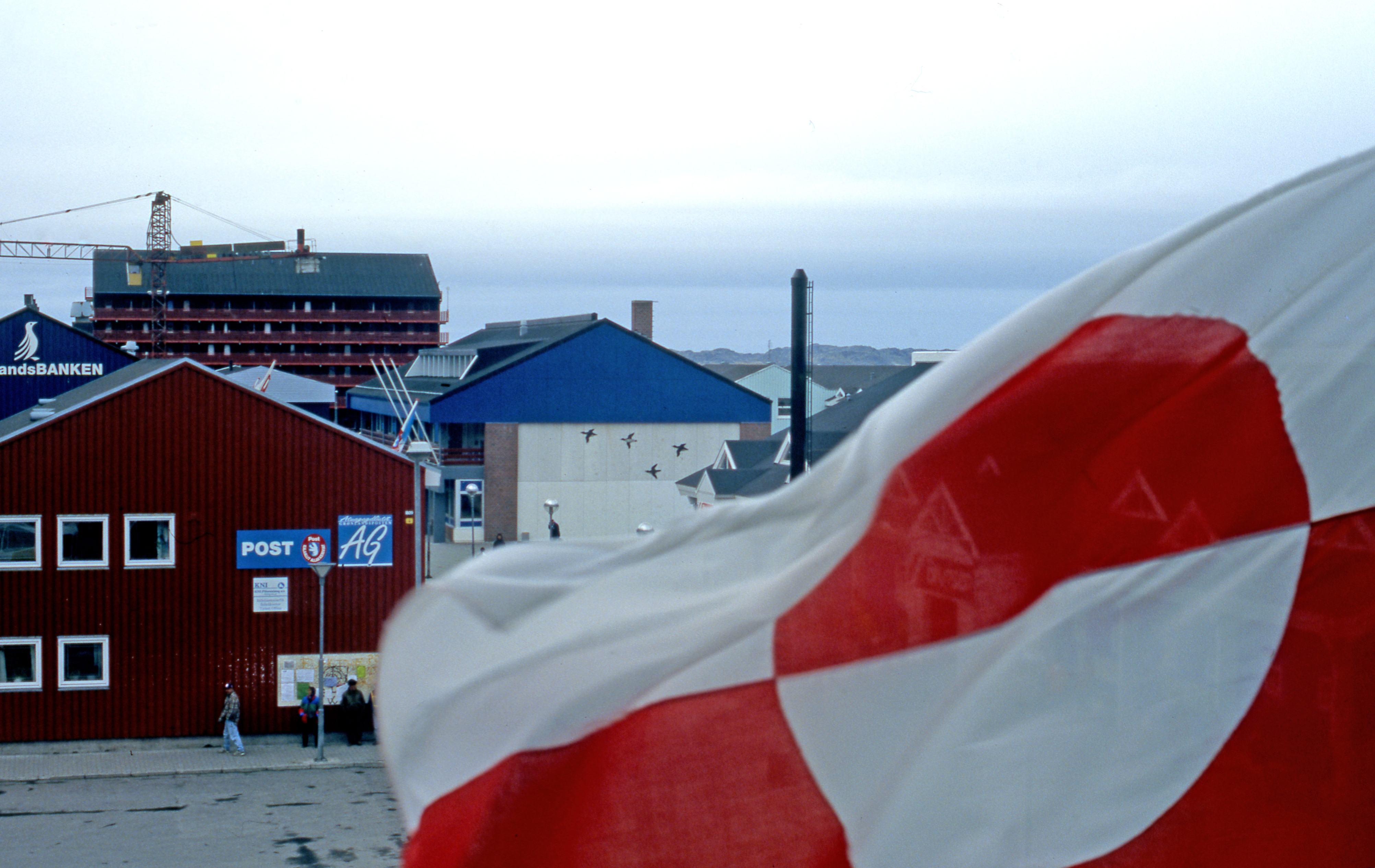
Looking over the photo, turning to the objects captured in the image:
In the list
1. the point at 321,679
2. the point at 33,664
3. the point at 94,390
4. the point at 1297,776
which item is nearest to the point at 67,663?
the point at 33,664

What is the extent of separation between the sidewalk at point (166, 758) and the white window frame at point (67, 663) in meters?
1.05

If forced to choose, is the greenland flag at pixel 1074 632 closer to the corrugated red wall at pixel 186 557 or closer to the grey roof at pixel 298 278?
the corrugated red wall at pixel 186 557

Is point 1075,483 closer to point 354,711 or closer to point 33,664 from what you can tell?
point 354,711

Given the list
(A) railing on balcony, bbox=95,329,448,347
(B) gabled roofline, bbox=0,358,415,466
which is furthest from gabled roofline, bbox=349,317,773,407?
(A) railing on balcony, bbox=95,329,448,347

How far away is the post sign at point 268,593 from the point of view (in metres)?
26.4

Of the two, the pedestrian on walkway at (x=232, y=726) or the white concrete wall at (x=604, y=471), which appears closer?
the pedestrian on walkway at (x=232, y=726)

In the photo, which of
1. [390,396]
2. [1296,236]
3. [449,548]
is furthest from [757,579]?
[390,396]

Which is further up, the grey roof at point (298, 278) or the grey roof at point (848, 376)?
the grey roof at point (298, 278)

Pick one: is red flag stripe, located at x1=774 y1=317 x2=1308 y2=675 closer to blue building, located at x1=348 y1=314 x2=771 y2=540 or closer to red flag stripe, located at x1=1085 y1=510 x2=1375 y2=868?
red flag stripe, located at x1=1085 y1=510 x2=1375 y2=868

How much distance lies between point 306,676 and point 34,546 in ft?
18.3

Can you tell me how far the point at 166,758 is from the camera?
25141 millimetres

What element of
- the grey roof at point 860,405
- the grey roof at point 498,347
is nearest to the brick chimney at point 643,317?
the grey roof at point 498,347

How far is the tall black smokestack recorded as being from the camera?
55.3ft

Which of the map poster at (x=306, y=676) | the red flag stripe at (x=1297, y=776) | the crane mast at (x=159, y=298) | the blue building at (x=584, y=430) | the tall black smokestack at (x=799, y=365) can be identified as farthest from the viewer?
the crane mast at (x=159, y=298)
